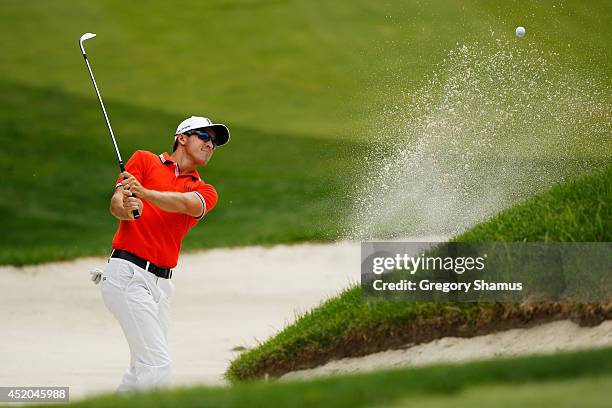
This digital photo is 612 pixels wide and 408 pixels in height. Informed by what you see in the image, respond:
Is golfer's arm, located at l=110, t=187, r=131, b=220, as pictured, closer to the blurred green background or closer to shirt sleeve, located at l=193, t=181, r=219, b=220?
shirt sleeve, located at l=193, t=181, r=219, b=220

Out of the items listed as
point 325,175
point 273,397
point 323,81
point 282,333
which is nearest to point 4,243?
point 325,175

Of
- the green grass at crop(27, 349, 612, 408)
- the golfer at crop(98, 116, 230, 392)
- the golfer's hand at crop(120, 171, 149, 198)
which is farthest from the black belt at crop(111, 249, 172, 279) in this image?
the green grass at crop(27, 349, 612, 408)

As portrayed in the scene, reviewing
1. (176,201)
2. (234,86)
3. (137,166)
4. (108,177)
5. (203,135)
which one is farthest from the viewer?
(234,86)

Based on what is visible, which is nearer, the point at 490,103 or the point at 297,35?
the point at 490,103

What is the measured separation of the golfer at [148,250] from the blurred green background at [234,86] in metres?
7.15

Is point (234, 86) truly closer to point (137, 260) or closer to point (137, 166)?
point (137, 166)

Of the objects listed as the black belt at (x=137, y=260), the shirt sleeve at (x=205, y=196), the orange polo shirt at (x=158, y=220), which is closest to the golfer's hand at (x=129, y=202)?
the orange polo shirt at (x=158, y=220)

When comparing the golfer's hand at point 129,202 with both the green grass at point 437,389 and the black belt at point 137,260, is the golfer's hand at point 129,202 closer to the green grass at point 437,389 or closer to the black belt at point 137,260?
the black belt at point 137,260

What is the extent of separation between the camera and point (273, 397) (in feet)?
12.2

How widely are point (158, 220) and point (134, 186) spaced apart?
29 cm

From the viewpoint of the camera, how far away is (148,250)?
5312 mm

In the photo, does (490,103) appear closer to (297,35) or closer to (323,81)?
(323,81)

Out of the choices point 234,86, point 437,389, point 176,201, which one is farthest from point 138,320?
point 234,86

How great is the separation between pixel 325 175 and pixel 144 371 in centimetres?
1048
